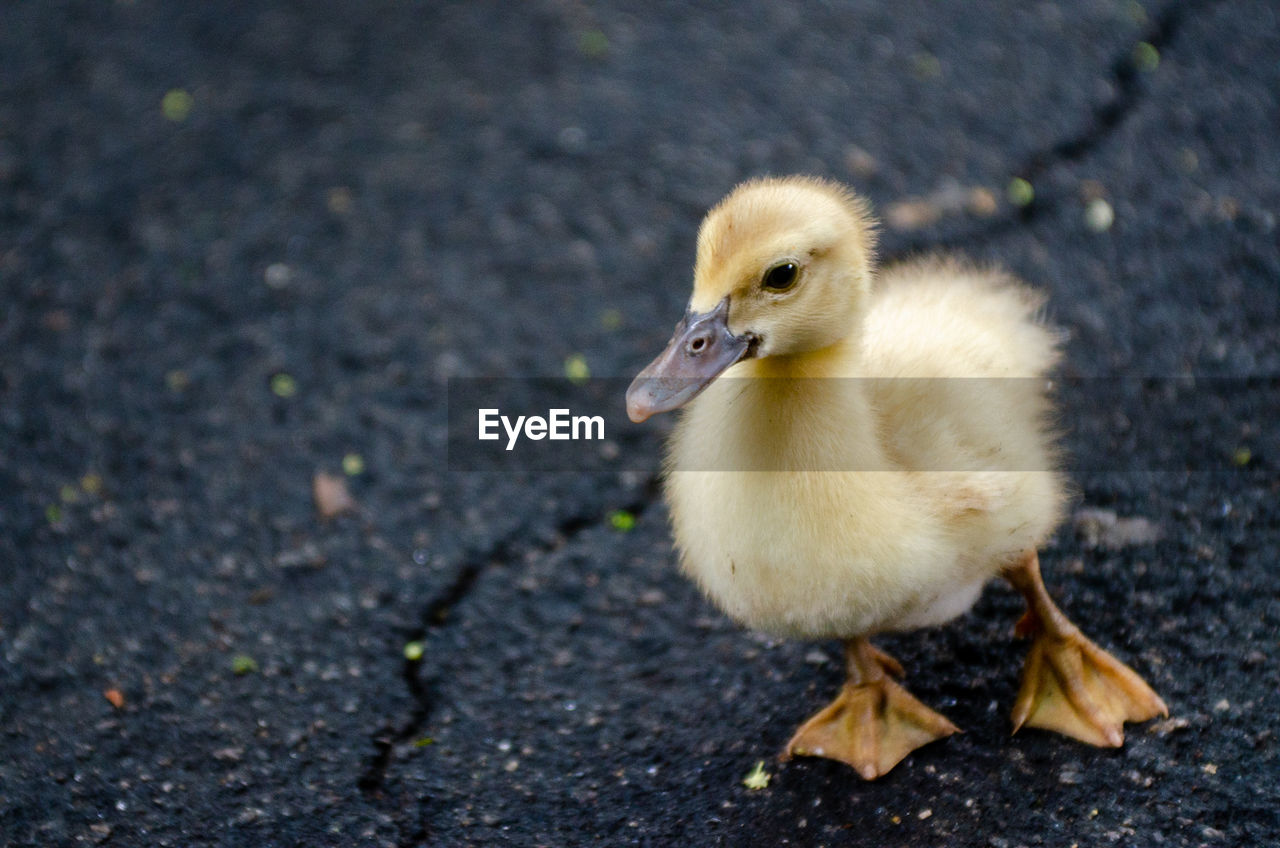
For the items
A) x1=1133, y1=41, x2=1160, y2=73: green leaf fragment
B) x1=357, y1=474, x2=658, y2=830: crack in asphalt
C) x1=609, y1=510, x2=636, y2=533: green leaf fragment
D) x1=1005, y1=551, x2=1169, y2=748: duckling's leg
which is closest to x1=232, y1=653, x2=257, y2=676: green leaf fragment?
x1=357, y1=474, x2=658, y2=830: crack in asphalt

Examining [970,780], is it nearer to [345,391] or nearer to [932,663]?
[932,663]

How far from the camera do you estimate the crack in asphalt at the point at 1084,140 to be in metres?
4.08

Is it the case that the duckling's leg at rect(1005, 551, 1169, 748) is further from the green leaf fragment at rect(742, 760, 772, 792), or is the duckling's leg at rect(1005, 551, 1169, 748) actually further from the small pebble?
the small pebble

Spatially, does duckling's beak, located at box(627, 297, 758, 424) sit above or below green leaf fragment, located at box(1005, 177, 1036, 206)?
above

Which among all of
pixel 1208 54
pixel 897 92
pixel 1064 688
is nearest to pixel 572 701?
pixel 1064 688

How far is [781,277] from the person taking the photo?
223cm

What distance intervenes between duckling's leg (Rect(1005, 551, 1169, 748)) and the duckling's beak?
818 mm

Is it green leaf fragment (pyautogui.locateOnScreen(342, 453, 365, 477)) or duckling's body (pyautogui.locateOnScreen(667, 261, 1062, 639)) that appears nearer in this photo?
duckling's body (pyautogui.locateOnScreen(667, 261, 1062, 639))

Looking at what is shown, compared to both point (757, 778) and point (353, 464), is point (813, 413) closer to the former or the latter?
point (757, 778)

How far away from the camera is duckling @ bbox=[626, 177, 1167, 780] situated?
7.29 ft

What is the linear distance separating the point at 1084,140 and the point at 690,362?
269 centimetres

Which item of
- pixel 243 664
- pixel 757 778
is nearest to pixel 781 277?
pixel 757 778

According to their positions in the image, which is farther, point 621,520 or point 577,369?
Answer: point 577,369

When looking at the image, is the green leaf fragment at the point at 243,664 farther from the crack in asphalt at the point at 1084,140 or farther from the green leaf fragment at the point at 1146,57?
the green leaf fragment at the point at 1146,57
